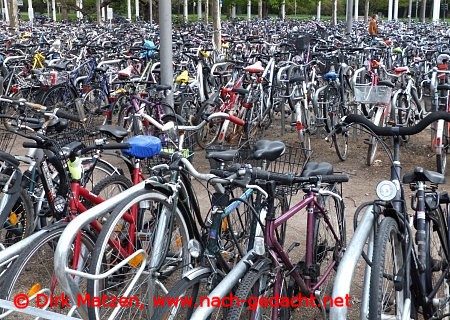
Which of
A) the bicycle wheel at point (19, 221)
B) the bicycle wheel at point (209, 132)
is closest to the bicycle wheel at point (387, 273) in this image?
the bicycle wheel at point (19, 221)

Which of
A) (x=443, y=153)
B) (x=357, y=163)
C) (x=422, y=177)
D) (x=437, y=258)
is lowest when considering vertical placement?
(x=357, y=163)

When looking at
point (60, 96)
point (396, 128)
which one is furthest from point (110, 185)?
point (60, 96)

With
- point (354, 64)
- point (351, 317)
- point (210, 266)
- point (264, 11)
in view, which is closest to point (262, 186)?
point (210, 266)

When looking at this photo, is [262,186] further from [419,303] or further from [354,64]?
[354,64]

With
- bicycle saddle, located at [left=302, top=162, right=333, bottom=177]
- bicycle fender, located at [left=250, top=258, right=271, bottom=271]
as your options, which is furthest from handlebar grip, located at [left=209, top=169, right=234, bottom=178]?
bicycle saddle, located at [left=302, top=162, right=333, bottom=177]

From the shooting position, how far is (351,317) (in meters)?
3.31

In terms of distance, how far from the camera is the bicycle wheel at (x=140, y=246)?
250 centimetres

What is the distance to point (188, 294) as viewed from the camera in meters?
2.53

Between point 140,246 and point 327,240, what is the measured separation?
3.57 feet

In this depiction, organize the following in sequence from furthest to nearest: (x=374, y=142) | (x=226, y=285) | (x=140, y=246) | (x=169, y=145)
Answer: (x=374, y=142) → (x=169, y=145) → (x=140, y=246) → (x=226, y=285)

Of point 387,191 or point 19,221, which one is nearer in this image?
point 387,191

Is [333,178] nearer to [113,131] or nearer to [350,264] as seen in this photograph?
[350,264]

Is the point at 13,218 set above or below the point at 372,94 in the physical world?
below

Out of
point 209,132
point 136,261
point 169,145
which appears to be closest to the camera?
point 136,261
